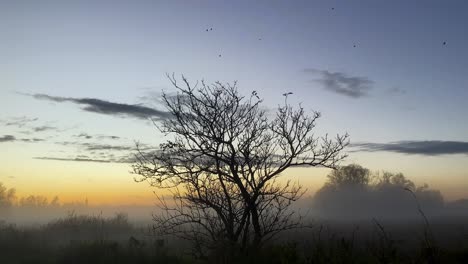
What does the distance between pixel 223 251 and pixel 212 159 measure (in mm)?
3323

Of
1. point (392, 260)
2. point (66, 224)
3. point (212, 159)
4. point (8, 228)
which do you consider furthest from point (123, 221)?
point (392, 260)

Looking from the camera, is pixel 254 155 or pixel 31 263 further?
pixel 31 263

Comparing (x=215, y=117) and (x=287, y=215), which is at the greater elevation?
(x=215, y=117)

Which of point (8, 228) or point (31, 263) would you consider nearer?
point (31, 263)

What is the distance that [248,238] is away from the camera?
12.0m

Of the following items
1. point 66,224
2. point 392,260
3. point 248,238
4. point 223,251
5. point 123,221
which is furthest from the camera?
point 123,221

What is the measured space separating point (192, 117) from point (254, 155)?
222 cm

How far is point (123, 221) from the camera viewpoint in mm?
39188

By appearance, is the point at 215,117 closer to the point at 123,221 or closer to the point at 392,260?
the point at 392,260

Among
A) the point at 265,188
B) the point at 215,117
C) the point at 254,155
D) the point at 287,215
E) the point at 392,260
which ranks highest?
the point at 215,117

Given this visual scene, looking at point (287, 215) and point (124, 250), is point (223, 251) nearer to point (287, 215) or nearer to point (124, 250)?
point (287, 215)

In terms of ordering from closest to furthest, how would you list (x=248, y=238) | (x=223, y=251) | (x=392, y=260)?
1. (x=392, y=260)
2. (x=223, y=251)
3. (x=248, y=238)

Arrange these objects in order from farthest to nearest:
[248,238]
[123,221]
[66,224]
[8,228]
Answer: [123,221] < [66,224] < [8,228] < [248,238]

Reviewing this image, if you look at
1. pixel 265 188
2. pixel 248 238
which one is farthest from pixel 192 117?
pixel 248 238
